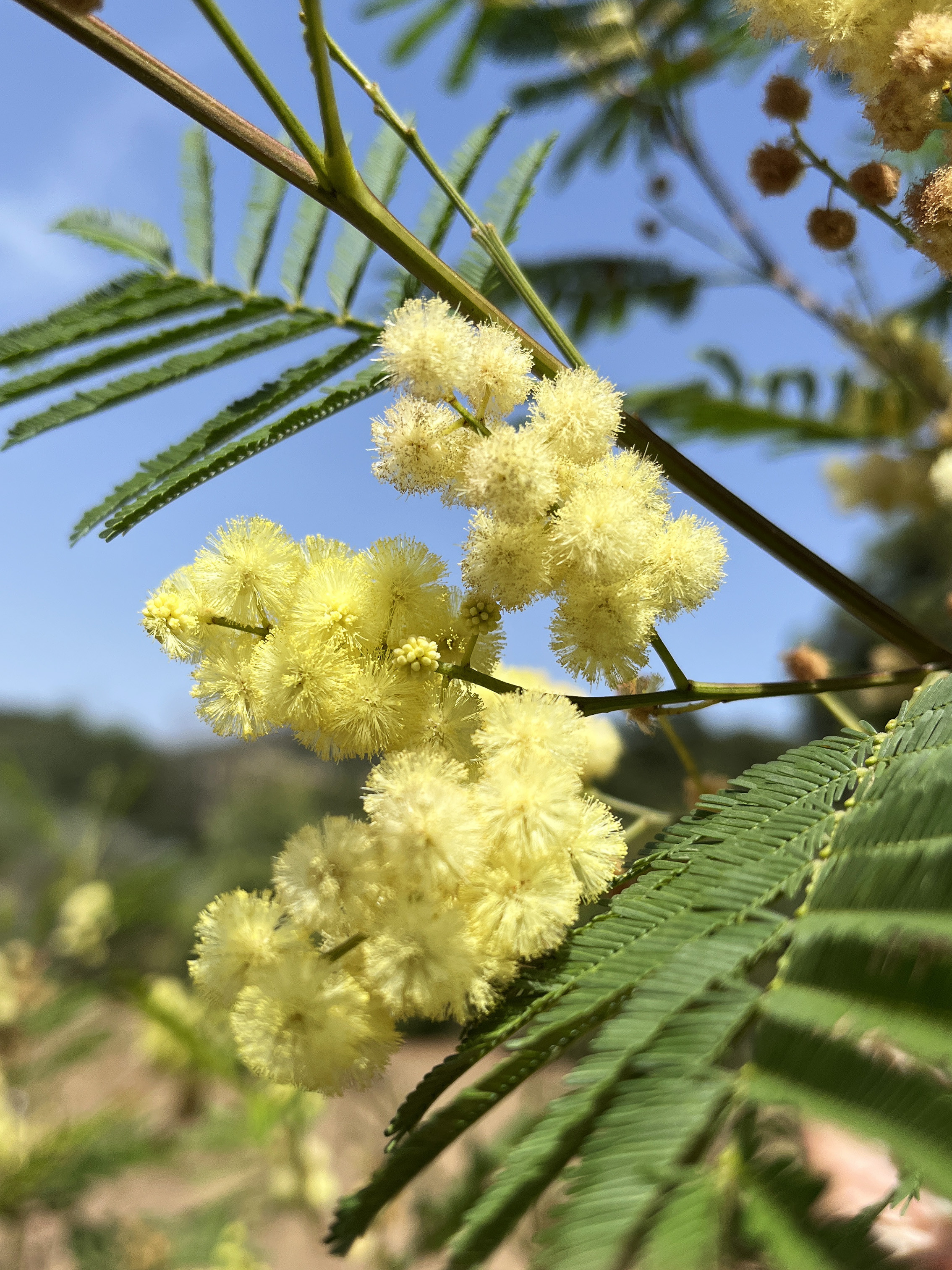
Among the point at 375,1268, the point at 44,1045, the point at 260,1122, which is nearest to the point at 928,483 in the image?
the point at 260,1122

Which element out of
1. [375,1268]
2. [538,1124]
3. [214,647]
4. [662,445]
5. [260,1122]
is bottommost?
[375,1268]

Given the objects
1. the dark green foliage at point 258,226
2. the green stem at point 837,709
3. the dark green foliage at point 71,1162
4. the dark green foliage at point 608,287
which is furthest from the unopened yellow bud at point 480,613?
the dark green foliage at point 71,1162

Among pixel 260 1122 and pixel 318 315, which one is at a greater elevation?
pixel 318 315

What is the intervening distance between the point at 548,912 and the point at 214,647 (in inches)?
14.0

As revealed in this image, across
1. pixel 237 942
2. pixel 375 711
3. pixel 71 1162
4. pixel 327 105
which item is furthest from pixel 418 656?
pixel 71 1162

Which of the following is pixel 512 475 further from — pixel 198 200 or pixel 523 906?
pixel 198 200

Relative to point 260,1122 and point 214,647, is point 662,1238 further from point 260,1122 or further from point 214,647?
point 260,1122

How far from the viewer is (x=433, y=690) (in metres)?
0.67

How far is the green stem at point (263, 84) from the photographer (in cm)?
50

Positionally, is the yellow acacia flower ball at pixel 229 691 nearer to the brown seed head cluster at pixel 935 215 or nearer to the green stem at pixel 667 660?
the green stem at pixel 667 660

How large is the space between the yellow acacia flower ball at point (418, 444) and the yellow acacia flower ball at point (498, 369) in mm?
33

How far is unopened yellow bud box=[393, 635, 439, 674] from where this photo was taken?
62 cm

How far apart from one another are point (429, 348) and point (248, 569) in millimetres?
224

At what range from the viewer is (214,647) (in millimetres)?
714
